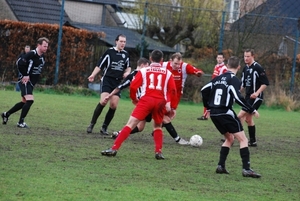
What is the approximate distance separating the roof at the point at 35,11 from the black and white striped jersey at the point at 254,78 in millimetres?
18624

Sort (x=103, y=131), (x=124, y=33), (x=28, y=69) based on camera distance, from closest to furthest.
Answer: (x=28, y=69), (x=103, y=131), (x=124, y=33)

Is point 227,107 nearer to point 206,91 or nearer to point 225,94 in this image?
point 225,94

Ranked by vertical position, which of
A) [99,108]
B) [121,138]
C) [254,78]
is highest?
[254,78]

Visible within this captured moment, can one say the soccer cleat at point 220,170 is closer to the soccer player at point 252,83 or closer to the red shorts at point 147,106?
the red shorts at point 147,106

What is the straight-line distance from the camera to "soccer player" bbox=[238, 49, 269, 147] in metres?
13.4

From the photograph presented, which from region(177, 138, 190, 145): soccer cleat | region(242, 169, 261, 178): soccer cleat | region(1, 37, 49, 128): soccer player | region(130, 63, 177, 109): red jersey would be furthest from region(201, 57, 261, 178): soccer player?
region(1, 37, 49, 128): soccer player

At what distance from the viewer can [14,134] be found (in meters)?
12.1

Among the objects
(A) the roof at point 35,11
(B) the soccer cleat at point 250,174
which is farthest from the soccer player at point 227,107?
(A) the roof at point 35,11

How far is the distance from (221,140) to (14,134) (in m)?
4.33

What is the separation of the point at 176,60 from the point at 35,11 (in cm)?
1964

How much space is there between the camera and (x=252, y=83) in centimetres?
1360

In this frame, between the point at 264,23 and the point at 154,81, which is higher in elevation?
the point at 264,23

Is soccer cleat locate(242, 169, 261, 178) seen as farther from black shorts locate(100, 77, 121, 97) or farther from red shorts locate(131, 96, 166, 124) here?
black shorts locate(100, 77, 121, 97)

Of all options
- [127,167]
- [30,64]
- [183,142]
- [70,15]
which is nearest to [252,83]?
[183,142]
